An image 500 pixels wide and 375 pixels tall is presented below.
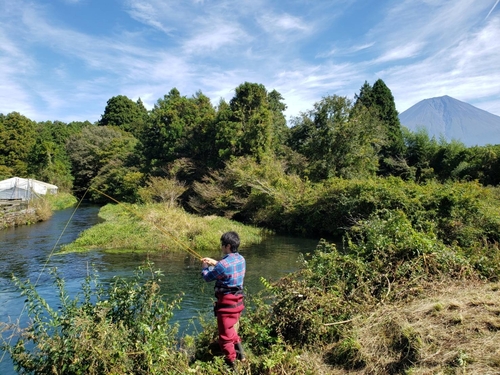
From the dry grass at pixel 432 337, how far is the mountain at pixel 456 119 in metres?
98.3

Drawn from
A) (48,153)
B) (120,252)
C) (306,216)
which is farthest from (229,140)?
(48,153)

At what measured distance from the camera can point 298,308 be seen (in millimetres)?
5395

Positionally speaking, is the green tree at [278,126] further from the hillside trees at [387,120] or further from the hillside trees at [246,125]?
the hillside trees at [387,120]

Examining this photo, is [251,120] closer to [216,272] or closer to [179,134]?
[179,134]

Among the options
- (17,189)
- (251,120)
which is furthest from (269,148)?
(17,189)

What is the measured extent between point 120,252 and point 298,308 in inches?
520

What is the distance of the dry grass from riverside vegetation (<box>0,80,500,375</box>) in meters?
0.02

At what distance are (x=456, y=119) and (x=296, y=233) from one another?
131 metres

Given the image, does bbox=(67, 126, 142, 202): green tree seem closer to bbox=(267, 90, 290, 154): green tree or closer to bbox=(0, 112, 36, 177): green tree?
bbox=(0, 112, 36, 177): green tree

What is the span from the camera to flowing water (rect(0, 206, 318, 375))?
9.60 meters

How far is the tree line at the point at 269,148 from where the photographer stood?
87.6 feet

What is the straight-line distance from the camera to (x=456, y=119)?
429ft

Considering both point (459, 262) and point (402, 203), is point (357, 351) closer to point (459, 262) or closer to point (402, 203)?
point (459, 262)

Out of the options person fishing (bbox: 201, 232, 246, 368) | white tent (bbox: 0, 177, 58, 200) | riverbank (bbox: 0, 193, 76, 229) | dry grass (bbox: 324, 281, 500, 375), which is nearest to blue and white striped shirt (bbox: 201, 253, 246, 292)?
person fishing (bbox: 201, 232, 246, 368)
